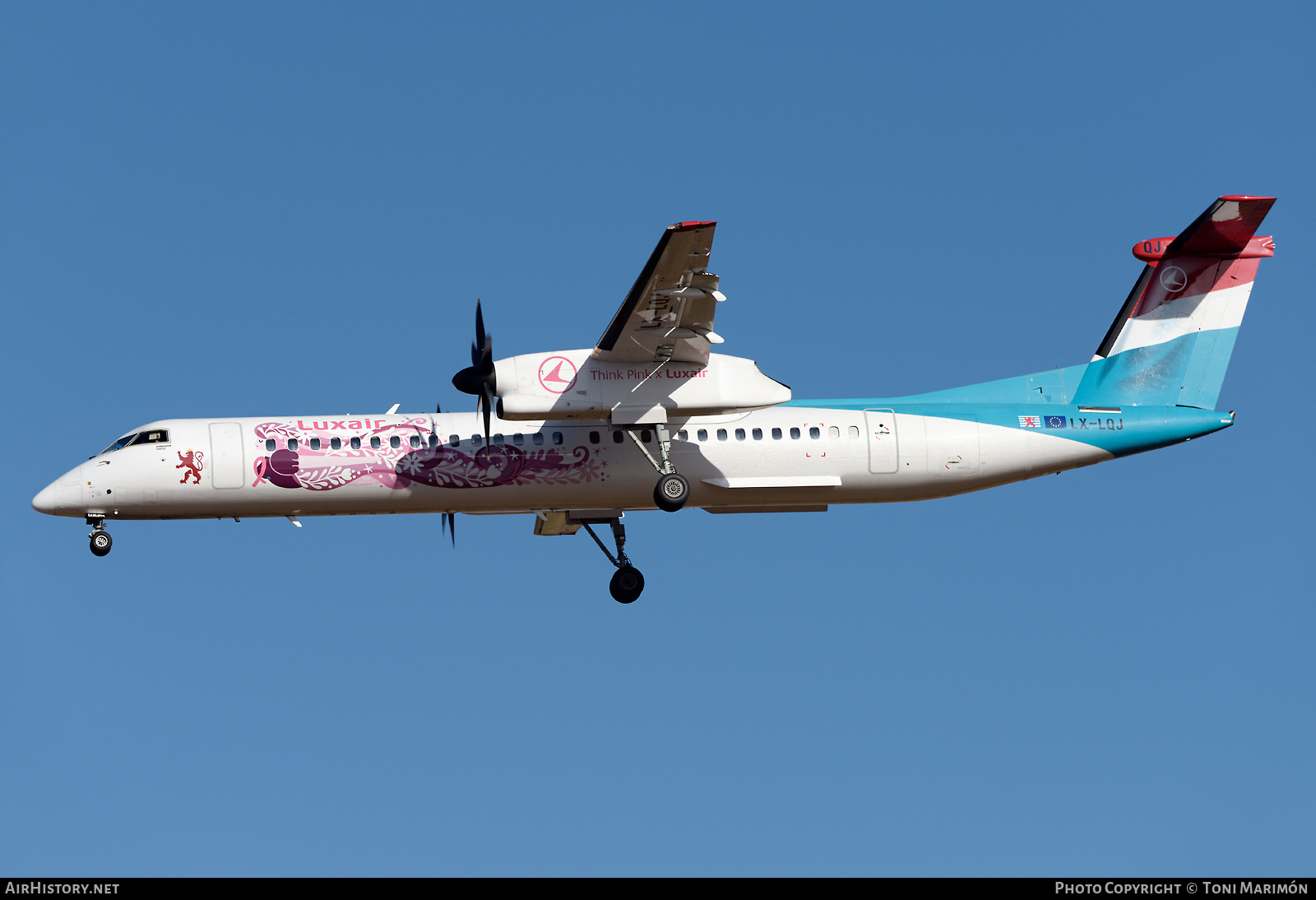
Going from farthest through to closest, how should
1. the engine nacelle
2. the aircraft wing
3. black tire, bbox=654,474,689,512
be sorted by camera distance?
black tire, bbox=654,474,689,512
the engine nacelle
the aircraft wing

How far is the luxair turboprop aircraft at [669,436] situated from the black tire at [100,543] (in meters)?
0.04

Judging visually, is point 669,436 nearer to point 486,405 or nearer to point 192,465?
point 486,405

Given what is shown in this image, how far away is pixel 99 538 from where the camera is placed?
24.7 m

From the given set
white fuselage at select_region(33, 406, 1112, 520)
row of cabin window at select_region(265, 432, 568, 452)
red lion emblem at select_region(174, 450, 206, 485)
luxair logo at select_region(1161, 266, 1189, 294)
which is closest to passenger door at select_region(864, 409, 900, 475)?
white fuselage at select_region(33, 406, 1112, 520)

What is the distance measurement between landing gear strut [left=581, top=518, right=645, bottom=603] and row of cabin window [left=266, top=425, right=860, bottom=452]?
2.57 meters

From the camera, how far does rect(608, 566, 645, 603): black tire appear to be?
27469mm

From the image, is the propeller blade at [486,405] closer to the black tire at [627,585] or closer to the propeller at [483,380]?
the propeller at [483,380]

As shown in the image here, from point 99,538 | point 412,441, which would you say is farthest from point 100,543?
point 412,441

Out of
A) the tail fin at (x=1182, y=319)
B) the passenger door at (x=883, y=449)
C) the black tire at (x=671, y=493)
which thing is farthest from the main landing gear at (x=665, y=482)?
the tail fin at (x=1182, y=319)

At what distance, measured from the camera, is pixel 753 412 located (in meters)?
26.2

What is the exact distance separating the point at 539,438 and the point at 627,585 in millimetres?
3702

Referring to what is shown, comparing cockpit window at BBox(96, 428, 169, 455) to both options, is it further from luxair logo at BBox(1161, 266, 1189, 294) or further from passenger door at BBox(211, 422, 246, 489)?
luxair logo at BBox(1161, 266, 1189, 294)

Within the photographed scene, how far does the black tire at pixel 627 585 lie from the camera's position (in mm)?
27469
